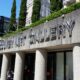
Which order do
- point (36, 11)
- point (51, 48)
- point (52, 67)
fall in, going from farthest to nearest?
point (36, 11), point (52, 67), point (51, 48)

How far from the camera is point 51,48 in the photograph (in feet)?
41.4

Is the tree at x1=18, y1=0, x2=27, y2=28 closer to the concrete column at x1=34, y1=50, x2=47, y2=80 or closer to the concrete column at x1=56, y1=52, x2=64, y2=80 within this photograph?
the concrete column at x1=56, y1=52, x2=64, y2=80

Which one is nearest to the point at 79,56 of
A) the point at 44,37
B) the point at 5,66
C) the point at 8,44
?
the point at 44,37

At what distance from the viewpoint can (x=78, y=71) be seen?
920 centimetres

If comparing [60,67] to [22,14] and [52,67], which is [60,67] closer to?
[52,67]

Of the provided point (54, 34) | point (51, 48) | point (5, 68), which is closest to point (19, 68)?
point (5, 68)

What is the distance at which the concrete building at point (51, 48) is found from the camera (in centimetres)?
973

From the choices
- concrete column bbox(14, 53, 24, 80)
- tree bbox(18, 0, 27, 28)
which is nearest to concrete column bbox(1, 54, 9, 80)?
concrete column bbox(14, 53, 24, 80)

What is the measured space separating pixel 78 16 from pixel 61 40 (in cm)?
166

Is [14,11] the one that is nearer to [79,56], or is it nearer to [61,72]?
[61,72]

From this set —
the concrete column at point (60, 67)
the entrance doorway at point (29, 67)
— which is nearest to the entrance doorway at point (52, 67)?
the concrete column at point (60, 67)

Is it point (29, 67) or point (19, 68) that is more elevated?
point (29, 67)

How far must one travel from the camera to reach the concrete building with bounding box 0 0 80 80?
9726mm

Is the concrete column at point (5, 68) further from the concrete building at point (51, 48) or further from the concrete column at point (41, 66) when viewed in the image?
the concrete column at point (41, 66)
